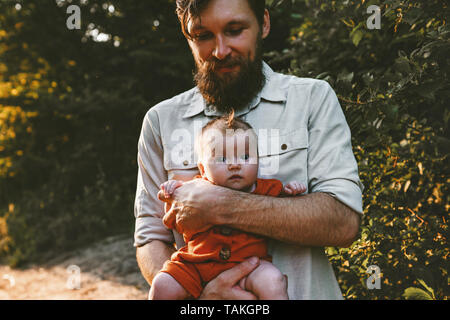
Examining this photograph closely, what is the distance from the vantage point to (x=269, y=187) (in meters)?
1.71

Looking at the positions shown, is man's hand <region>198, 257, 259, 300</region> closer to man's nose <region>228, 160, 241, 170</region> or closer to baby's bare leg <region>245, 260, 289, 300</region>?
baby's bare leg <region>245, 260, 289, 300</region>

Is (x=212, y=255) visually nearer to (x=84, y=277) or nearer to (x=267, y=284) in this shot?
(x=267, y=284)

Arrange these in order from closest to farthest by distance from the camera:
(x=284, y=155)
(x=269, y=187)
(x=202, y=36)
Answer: (x=269, y=187) → (x=284, y=155) → (x=202, y=36)

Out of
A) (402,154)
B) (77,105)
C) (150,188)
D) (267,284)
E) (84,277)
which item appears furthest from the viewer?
(77,105)

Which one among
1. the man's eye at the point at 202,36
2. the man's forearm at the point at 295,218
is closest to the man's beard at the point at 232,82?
the man's eye at the point at 202,36

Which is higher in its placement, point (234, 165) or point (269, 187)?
point (234, 165)

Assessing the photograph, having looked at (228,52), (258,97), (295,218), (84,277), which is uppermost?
(228,52)

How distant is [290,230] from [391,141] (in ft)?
4.54

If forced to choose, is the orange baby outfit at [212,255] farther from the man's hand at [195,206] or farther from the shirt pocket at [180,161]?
the shirt pocket at [180,161]

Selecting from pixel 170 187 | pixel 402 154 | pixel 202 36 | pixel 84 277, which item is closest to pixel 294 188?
pixel 170 187

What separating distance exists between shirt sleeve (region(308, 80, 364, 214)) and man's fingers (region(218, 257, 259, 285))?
1.38ft

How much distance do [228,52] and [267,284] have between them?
1.12 m

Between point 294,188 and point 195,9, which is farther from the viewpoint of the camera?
point 195,9

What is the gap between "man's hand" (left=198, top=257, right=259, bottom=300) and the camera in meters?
1.52
